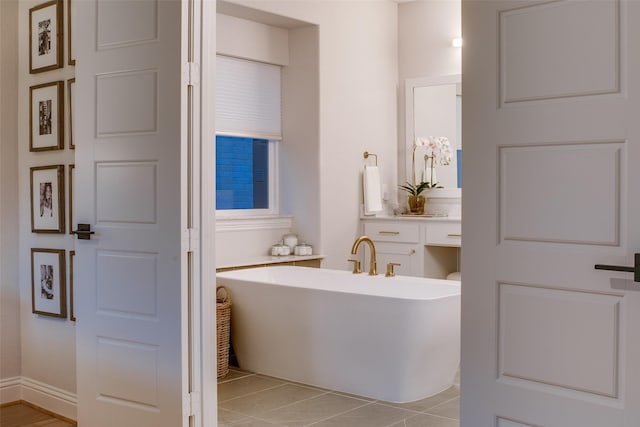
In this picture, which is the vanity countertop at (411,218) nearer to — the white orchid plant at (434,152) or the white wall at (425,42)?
the white orchid plant at (434,152)

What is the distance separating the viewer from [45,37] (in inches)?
147

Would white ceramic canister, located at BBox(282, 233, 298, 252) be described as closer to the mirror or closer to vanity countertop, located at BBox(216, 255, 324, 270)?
vanity countertop, located at BBox(216, 255, 324, 270)

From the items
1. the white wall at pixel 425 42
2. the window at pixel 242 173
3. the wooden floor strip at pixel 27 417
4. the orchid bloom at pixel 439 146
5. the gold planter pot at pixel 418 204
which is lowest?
the wooden floor strip at pixel 27 417

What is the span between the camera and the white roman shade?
17.2 ft

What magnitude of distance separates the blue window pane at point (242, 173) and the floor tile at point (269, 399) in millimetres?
1722

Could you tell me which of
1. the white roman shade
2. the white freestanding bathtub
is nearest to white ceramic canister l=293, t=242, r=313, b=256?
the white freestanding bathtub

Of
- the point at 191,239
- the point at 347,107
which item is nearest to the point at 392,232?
the point at 347,107

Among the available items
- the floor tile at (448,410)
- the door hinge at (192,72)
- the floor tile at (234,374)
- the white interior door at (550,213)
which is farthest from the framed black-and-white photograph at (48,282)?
the white interior door at (550,213)

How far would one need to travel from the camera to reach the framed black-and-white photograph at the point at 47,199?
364cm

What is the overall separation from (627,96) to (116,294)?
2.32 meters

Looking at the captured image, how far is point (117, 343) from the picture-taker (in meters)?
3.20

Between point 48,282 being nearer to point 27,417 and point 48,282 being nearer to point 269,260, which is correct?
point 27,417

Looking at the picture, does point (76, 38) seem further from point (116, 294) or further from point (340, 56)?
point (340, 56)

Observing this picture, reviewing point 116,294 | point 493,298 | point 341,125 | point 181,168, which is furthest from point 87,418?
point 341,125
